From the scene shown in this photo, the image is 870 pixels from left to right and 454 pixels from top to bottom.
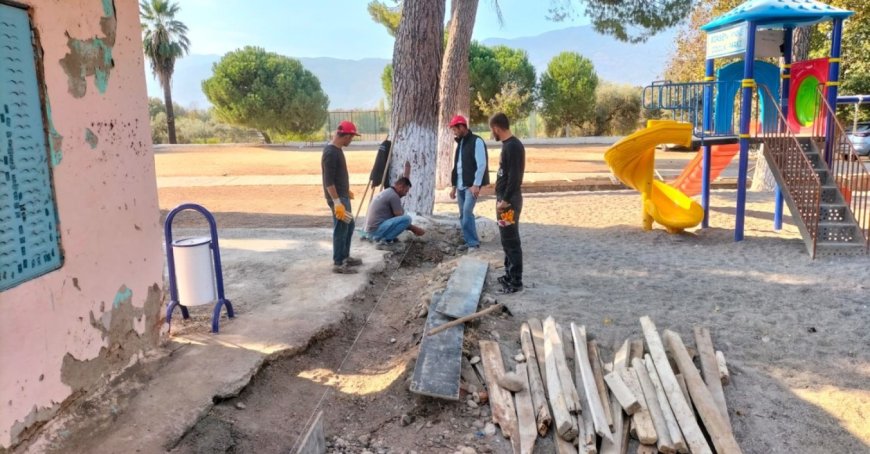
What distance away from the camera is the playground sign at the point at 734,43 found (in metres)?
9.59

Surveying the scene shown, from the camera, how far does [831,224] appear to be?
8297 mm

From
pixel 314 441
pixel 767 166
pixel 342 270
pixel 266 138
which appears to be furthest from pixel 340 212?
pixel 266 138

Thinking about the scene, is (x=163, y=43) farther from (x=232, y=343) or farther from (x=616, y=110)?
(x=232, y=343)

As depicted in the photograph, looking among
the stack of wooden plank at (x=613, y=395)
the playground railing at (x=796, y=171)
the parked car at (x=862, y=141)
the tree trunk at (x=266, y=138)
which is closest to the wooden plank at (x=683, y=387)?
the stack of wooden plank at (x=613, y=395)

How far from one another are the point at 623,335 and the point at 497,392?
1.58 metres

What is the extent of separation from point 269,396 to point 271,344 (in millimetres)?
689

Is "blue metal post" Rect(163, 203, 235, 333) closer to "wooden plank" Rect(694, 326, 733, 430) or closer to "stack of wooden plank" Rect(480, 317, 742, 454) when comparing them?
"stack of wooden plank" Rect(480, 317, 742, 454)

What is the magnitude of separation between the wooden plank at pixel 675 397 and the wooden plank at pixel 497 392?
3.39 feet

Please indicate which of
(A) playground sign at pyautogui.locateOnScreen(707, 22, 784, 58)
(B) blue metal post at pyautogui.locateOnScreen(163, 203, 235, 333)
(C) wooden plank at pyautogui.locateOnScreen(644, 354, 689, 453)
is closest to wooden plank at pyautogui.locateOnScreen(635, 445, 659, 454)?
(C) wooden plank at pyautogui.locateOnScreen(644, 354, 689, 453)

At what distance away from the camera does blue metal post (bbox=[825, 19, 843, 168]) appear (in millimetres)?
9062

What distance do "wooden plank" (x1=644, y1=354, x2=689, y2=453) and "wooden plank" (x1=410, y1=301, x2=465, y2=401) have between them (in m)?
1.34

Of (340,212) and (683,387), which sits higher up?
(340,212)

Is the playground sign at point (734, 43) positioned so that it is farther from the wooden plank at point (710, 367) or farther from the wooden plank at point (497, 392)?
the wooden plank at point (497, 392)

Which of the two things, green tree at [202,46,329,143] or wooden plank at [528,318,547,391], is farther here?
green tree at [202,46,329,143]
